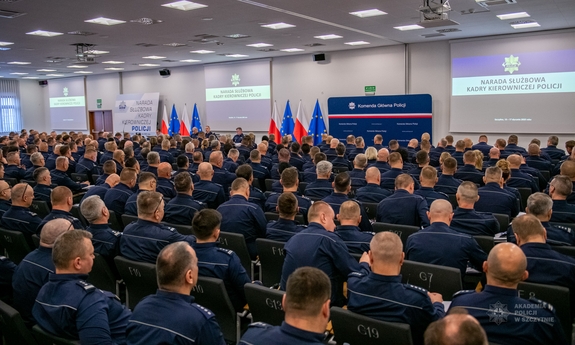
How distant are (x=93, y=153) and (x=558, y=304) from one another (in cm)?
840

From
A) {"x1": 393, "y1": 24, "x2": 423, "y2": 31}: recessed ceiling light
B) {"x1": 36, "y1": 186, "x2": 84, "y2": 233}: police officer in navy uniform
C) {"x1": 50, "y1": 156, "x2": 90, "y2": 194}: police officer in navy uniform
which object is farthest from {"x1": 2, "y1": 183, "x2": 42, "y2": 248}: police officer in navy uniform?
{"x1": 393, "y1": 24, "x2": 423, "y2": 31}: recessed ceiling light

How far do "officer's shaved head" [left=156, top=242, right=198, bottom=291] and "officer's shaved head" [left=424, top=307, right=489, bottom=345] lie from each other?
125 centimetres

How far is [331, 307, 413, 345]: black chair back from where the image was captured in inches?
88.9

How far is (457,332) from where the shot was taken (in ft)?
5.00

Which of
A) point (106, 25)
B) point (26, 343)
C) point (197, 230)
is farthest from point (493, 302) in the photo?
point (106, 25)

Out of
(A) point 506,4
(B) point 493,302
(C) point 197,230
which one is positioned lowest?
(B) point 493,302

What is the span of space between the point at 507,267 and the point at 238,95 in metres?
16.7

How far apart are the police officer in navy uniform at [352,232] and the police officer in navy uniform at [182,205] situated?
196cm

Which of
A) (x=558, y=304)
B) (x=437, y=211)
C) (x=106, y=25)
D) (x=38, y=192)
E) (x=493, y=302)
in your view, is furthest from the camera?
(x=106, y=25)

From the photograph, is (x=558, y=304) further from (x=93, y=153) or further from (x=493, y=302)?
(x=93, y=153)

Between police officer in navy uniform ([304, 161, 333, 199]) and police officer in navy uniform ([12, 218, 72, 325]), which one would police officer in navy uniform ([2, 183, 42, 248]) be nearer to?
police officer in navy uniform ([12, 218, 72, 325])

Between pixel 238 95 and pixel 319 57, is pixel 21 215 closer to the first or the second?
pixel 319 57

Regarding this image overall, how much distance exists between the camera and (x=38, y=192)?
250 inches

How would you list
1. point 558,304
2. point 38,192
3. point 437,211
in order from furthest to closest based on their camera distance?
point 38,192, point 437,211, point 558,304
